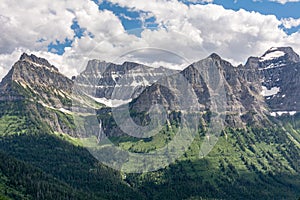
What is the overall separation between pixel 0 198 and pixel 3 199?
3.50m

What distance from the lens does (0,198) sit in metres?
197

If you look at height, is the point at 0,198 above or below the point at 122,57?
below

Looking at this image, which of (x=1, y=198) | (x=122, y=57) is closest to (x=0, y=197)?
(x=1, y=198)

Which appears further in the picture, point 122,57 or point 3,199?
point 3,199

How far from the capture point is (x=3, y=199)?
199875 mm

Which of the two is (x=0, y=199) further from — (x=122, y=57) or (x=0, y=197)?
(x=122, y=57)

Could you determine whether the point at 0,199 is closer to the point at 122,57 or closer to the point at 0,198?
the point at 0,198

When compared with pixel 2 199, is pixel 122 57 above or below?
above

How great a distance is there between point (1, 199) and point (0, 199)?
194cm

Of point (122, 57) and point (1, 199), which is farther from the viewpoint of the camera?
point (1, 199)

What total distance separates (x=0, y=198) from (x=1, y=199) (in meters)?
0.90

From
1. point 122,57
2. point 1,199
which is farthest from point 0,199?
point 122,57

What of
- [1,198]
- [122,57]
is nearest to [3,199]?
[1,198]

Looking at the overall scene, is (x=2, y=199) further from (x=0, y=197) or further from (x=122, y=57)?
Result: (x=122, y=57)
